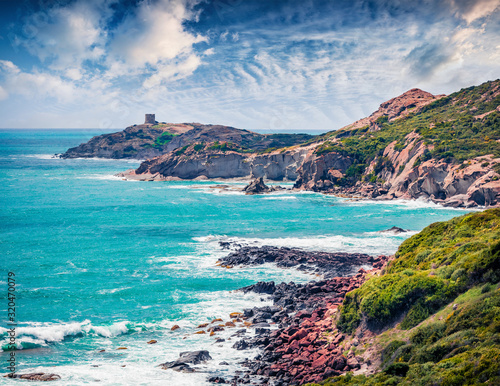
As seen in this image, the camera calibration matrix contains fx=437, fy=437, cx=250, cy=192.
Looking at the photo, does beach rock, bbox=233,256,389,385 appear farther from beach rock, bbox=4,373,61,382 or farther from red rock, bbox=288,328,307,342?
beach rock, bbox=4,373,61,382

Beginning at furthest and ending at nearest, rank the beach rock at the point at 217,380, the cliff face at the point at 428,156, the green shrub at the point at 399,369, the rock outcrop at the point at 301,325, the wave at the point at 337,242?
the cliff face at the point at 428,156 < the wave at the point at 337,242 < the beach rock at the point at 217,380 < the rock outcrop at the point at 301,325 < the green shrub at the point at 399,369

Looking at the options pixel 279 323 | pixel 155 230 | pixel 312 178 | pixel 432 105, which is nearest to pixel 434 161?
pixel 312 178

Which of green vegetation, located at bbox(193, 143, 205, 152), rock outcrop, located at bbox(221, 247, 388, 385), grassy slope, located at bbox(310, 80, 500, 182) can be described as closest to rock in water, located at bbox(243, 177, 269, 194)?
grassy slope, located at bbox(310, 80, 500, 182)

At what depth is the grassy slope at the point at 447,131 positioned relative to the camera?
111000 millimetres

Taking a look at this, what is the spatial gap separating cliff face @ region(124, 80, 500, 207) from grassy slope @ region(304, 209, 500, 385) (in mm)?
64682

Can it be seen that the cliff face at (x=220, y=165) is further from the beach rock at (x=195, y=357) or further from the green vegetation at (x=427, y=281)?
the beach rock at (x=195, y=357)

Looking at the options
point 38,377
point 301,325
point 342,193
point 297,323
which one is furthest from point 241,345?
point 342,193

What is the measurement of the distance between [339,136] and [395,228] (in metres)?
107

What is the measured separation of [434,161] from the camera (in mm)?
108688

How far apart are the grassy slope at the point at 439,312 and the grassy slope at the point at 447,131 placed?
7758 centimetres

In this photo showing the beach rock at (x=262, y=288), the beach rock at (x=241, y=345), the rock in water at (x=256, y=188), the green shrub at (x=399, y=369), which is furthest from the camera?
the rock in water at (x=256, y=188)

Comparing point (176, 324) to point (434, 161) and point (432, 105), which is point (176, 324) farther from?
point (432, 105)

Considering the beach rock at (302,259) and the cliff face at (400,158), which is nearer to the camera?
the beach rock at (302,259)

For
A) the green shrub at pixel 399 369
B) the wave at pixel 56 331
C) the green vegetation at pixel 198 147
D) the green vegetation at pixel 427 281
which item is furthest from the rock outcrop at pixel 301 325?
the green vegetation at pixel 198 147
